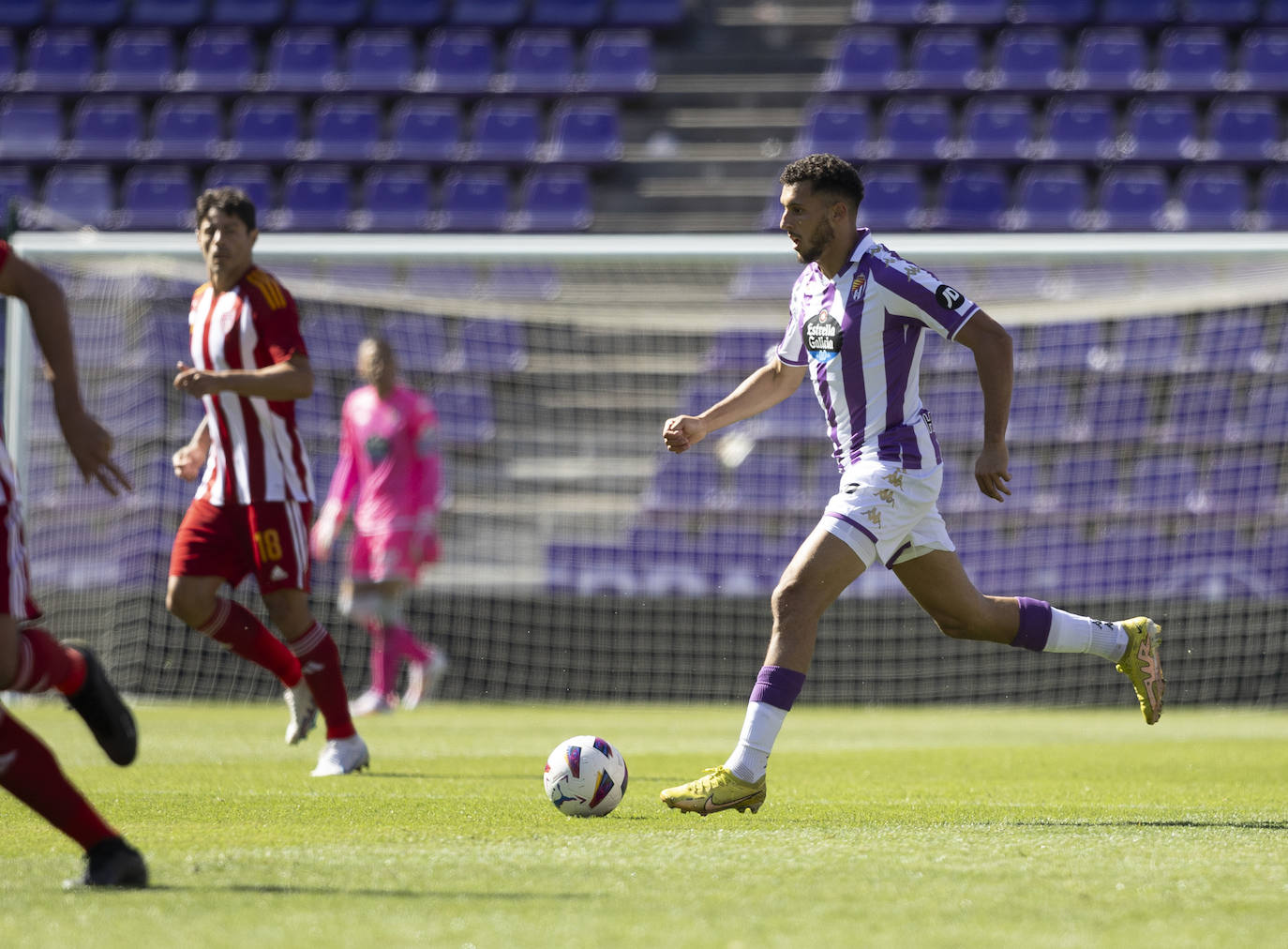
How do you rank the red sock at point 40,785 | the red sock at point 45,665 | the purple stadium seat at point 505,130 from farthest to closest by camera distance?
1. the purple stadium seat at point 505,130
2. the red sock at point 45,665
3. the red sock at point 40,785

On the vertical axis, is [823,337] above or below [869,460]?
above

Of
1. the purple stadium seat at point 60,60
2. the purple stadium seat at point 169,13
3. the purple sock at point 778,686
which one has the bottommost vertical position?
the purple sock at point 778,686

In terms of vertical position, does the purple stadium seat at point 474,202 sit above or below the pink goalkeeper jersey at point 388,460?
above

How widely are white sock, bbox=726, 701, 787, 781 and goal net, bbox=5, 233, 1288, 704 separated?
580cm

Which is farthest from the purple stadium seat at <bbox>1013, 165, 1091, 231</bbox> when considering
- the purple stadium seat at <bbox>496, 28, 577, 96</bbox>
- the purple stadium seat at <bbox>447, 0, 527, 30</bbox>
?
the purple stadium seat at <bbox>447, 0, 527, 30</bbox>

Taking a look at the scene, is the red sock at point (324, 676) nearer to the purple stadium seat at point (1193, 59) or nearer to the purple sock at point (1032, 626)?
the purple sock at point (1032, 626)

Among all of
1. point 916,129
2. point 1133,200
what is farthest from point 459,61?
point 1133,200

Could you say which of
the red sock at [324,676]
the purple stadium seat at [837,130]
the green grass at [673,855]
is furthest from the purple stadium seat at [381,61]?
the red sock at [324,676]

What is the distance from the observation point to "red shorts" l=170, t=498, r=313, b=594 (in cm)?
Answer: 610

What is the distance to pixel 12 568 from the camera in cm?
349

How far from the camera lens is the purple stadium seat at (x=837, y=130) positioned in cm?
1791

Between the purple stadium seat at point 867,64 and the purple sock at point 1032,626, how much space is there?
561 inches

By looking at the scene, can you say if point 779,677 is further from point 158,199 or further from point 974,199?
point 158,199

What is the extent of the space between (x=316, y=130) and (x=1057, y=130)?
8.55m
